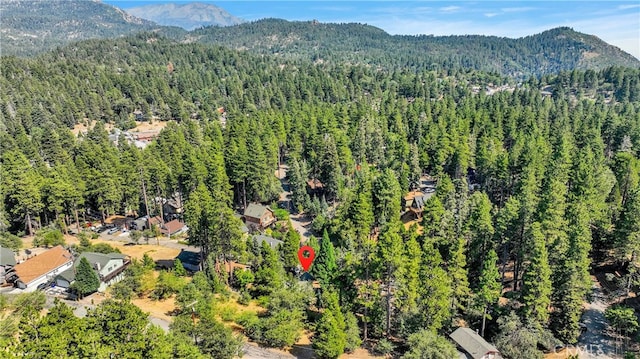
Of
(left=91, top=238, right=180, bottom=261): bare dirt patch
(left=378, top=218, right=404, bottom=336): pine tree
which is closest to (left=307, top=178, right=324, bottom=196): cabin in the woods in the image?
(left=91, top=238, right=180, bottom=261): bare dirt patch

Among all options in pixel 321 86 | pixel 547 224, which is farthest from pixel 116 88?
pixel 547 224

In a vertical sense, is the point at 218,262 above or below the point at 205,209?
below

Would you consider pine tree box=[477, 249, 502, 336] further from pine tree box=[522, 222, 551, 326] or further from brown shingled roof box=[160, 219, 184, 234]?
brown shingled roof box=[160, 219, 184, 234]

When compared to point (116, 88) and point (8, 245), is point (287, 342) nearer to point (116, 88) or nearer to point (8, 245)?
point (8, 245)

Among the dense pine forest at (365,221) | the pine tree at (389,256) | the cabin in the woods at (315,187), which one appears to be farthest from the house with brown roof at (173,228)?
the pine tree at (389,256)

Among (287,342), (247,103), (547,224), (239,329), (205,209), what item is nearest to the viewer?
(287,342)

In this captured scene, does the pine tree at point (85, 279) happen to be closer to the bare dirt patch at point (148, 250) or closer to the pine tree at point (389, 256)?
the bare dirt patch at point (148, 250)
